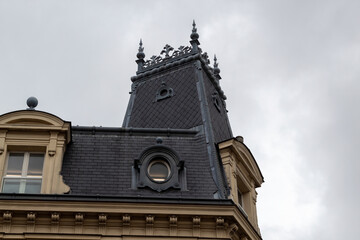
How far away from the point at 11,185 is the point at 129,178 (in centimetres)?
429

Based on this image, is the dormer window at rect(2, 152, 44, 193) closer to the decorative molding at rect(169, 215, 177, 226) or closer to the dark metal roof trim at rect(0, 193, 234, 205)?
the dark metal roof trim at rect(0, 193, 234, 205)

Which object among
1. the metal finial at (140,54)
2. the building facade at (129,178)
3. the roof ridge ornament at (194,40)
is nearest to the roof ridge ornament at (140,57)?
the metal finial at (140,54)

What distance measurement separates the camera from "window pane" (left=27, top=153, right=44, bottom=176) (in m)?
22.6

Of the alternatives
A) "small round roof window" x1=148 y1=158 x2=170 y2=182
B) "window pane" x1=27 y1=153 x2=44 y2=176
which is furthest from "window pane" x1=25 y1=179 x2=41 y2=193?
"small round roof window" x1=148 y1=158 x2=170 y2=182

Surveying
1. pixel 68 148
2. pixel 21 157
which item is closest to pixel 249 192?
pixel 68 148

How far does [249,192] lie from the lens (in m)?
25.8

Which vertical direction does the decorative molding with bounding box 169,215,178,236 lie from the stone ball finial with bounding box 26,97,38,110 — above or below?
below

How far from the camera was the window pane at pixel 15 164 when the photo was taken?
22.6 m

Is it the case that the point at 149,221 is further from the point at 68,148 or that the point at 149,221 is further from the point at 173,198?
the point at 68,148

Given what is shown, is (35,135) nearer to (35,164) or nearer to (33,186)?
(35,164)

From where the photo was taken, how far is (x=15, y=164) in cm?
2286

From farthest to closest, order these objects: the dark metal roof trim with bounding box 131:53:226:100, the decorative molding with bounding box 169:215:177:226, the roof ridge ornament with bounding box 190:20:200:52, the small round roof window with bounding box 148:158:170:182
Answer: the roof ridge ornament with bounding box 190:20:200:52
the dark metal roof trim with bounding box 131:53:226:100
the small round roof window with bounding box 148:158:170:182
the decorative molding with bounding box 169:215:177:226

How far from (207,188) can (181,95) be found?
773 centimetres

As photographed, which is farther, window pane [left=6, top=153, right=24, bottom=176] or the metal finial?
the metal finial
